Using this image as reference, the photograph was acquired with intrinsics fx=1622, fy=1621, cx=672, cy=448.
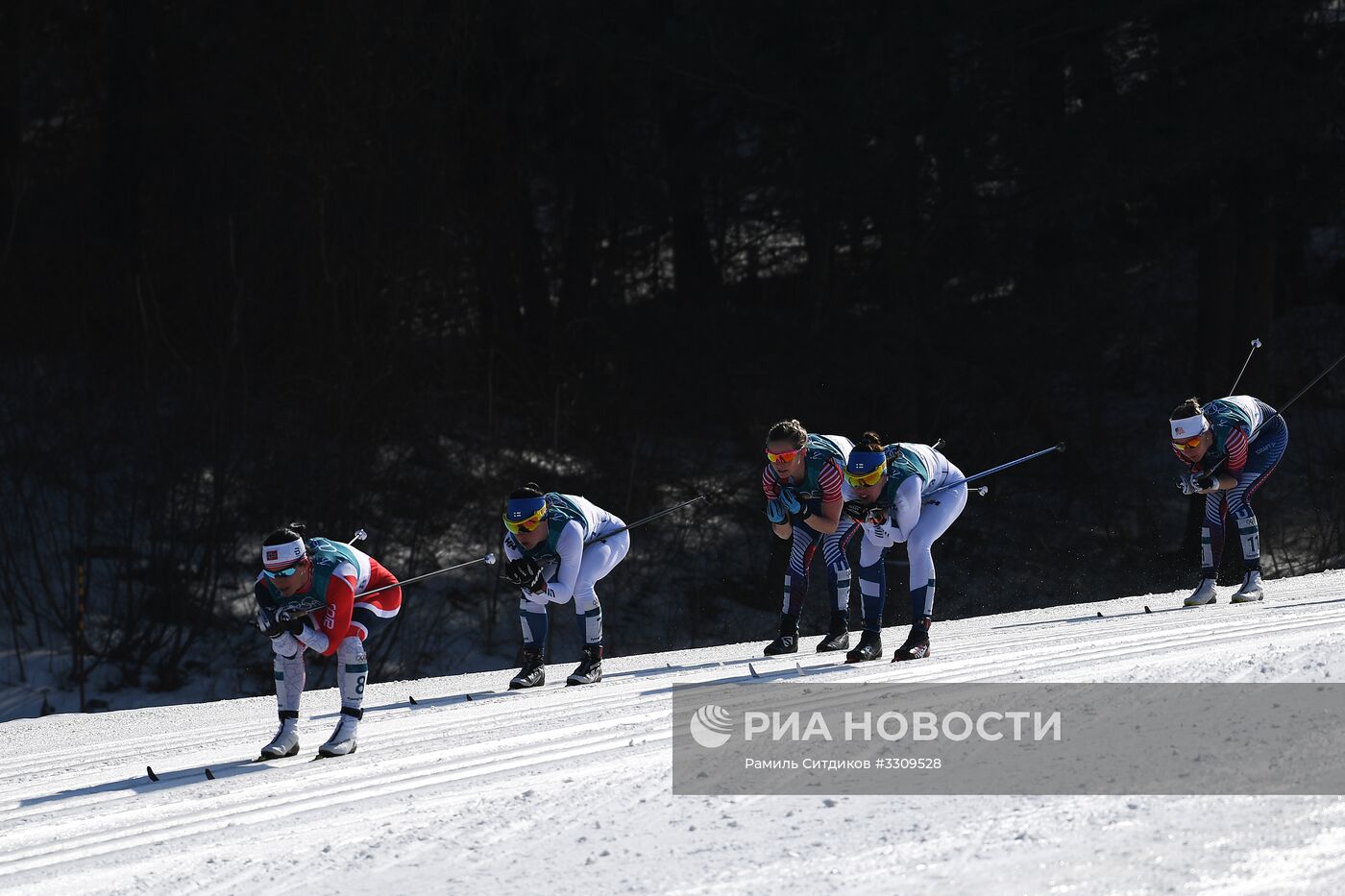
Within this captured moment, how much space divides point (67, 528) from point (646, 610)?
7.50 meters

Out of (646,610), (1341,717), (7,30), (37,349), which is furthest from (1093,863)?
(7,30)

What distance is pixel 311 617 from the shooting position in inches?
336

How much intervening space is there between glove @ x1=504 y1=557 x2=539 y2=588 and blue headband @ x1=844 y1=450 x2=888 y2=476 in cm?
219

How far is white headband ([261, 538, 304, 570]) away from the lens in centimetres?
824

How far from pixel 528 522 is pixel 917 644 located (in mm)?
2765

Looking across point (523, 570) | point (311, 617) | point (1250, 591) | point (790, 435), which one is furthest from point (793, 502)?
point (1250, 591)

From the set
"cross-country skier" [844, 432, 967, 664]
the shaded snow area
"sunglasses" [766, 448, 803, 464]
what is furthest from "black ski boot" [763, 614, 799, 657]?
the shaded snow area

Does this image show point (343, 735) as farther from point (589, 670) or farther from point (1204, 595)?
point (1204, 595)

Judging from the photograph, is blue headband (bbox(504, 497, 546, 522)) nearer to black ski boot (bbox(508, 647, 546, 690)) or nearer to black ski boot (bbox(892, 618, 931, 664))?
black ski boot (bbox(508, 647, 546, 690))

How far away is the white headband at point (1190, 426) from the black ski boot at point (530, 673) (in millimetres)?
5592

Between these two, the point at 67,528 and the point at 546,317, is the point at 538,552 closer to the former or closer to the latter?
the point at 67,528

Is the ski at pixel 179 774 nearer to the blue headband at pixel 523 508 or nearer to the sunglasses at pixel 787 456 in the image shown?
the blue headband at pixel 523 508

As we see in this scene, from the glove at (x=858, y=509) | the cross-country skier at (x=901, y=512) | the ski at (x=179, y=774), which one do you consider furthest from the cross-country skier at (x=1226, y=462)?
the ski at (x=179, y=774)

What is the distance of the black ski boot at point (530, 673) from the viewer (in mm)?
11547
